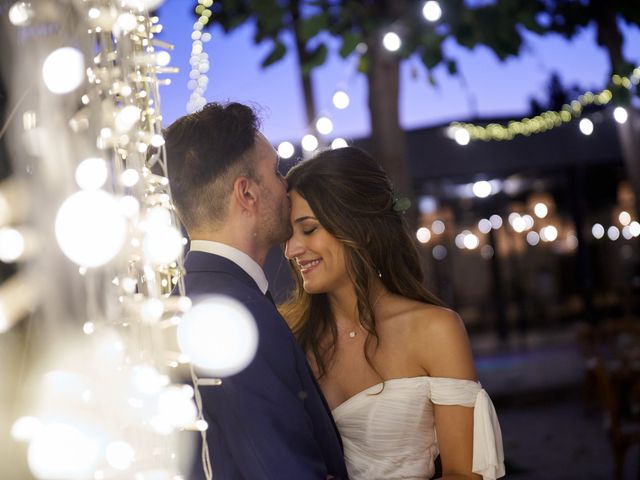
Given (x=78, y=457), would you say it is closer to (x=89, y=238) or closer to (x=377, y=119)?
(x=89, y=238)

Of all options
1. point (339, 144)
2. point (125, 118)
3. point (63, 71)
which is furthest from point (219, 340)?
point (339, 144)

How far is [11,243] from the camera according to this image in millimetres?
811

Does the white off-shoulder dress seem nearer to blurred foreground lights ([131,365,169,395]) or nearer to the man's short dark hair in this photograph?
the man's short dark hair

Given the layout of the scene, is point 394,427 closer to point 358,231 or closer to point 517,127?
point 358,231

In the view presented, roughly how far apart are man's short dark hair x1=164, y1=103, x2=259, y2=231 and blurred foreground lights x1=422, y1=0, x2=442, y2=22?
217 cm

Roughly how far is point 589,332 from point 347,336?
642 centimetres

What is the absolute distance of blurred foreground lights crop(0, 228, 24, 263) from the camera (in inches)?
31.9

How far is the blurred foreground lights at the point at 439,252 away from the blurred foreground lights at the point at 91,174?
50.5 ft

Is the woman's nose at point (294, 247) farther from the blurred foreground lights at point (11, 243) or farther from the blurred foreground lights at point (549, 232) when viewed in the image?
the blurred foreground lights at point (549, 232)

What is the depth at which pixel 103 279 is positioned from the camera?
878 millimetres

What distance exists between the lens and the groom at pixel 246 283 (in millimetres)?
1586

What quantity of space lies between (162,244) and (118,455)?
0.85 feet

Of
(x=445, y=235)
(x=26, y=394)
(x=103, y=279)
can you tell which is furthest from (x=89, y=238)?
(x=445, y=235)

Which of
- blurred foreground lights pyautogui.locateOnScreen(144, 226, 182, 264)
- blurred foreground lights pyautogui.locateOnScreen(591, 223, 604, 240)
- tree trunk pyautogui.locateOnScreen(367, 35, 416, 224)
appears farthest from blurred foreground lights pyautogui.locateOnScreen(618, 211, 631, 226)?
blurred foreground lights pyautogui.locateOnScreen(144, 226, 182, 264)
